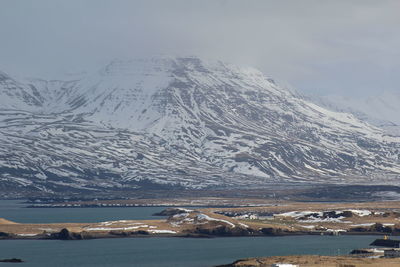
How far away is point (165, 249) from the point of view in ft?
550

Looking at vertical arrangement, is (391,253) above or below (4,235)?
below

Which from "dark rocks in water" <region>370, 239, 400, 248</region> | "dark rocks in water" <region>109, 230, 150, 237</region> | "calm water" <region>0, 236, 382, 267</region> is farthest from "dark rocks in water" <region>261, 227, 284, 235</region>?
"dark rocks in water" <region>370, 239, 400, 248</region>

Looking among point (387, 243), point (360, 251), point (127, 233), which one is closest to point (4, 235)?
point (127, 233)

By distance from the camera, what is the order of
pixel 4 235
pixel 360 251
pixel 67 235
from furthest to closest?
pixel 4 235 → pixel 67 235 → pixel 360 251

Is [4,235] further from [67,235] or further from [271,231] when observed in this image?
[271,231]

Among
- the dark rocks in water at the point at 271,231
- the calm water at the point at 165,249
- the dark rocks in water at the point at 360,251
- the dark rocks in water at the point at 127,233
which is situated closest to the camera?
the calm water at the point at 165,249

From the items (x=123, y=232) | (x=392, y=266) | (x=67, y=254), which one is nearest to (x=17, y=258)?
(x=67, y=254)

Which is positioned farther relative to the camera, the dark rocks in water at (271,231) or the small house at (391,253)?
the dark rocks in water at (271,231)

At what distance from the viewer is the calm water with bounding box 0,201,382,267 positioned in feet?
489

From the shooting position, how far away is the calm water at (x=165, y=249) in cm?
14912

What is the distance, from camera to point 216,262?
145250 millimetres

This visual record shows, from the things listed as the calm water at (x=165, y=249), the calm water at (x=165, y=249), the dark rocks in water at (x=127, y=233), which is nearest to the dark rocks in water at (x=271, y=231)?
the calm water at (x=165, y=249)

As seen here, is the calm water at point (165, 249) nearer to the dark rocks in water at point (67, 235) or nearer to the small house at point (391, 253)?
the dark rocks in water at point (67, 235)

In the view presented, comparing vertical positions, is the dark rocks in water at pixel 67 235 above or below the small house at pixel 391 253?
above
